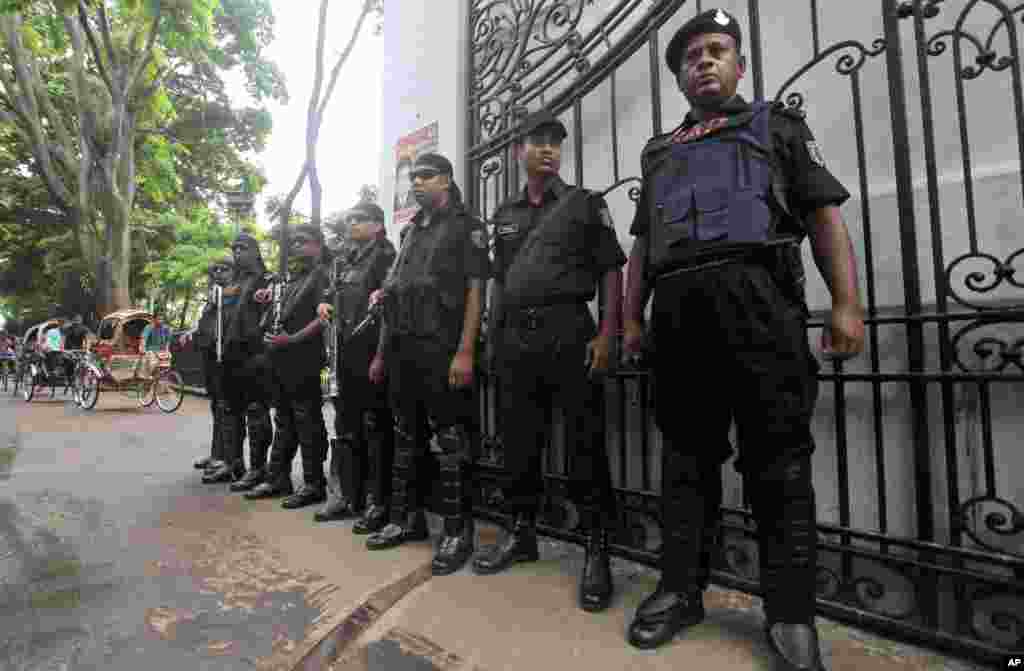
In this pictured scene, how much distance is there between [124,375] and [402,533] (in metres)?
10.4

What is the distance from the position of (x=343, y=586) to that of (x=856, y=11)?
10.5 feet

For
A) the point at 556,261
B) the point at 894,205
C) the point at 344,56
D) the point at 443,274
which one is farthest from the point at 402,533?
the point at 344,56

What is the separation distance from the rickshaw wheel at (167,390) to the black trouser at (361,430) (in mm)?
8033

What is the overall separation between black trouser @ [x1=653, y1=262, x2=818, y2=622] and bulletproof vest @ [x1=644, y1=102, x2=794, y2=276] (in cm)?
10

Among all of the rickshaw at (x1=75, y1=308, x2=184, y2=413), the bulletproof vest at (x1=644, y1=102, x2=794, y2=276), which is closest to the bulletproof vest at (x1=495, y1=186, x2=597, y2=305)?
the bulletproof vest at (x1=644, y1=102, x2=794, y2=276)

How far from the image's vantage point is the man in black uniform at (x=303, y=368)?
370 centimetres

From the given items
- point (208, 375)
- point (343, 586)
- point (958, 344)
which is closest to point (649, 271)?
point (958, 344)

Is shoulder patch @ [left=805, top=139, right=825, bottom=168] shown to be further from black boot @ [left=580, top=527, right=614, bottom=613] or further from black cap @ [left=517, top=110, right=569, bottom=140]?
black boot @ [left=580, top=527, right=614, bottom=613]

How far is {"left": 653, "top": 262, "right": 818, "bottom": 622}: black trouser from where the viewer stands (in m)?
1.67

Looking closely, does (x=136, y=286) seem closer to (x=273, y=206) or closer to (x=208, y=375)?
(x=273, y=206)

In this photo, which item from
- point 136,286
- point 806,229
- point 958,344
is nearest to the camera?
point 806,229

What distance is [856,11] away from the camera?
7.47ft

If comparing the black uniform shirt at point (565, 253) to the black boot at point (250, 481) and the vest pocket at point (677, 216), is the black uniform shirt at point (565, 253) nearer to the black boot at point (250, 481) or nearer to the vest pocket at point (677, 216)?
the vest pocket at point (677, 216)

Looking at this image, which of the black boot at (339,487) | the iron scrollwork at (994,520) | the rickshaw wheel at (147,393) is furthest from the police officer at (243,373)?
the rickshaw wheel at (147,393)
